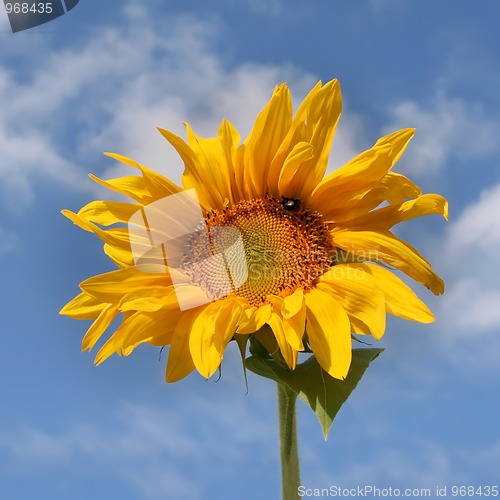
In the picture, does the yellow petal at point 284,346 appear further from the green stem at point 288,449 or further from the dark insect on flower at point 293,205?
the dark insect on flower at point 293,205

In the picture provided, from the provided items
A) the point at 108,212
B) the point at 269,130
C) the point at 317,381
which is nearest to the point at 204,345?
the point at 317,381

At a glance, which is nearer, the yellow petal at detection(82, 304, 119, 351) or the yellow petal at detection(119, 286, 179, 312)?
the yellow petal at detection(119, 286, 179, 312)

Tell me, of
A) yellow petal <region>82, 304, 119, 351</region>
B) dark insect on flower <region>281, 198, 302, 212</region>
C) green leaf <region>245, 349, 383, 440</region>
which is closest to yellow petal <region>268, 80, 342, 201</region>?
dark insect on flower <region>281, 198, 302, 212</region>

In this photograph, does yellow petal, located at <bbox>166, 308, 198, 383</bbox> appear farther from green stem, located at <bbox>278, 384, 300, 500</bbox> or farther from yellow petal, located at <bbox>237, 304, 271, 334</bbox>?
green stem, located at <bbox>278, 384, 300, 500</bbox>

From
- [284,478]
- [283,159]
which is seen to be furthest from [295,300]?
[284,478]

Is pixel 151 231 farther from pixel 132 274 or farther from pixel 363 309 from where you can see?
pixel 363 309

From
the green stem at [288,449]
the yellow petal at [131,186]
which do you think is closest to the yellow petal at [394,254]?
the green stem at [288,449]
